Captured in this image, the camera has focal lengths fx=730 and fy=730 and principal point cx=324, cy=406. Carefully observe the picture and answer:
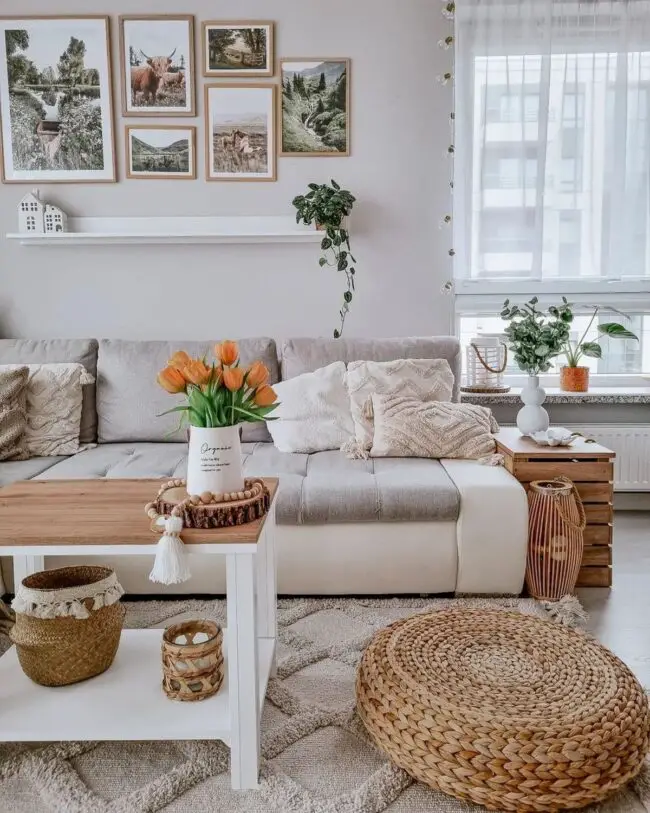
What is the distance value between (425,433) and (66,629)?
160 cm

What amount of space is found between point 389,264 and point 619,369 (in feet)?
4.47

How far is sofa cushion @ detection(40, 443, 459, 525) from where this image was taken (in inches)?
97.0

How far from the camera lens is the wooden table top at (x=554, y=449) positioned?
269 cm

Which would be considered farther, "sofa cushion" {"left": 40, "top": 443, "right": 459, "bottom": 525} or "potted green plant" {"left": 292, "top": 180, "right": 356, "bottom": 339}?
"potted green plant" {"left": 292, "top": 180, "right": 356, "bottom": 339}

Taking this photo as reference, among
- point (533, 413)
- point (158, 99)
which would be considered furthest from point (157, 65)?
point (533, 413)

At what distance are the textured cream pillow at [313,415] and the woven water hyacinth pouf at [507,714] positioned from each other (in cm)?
118

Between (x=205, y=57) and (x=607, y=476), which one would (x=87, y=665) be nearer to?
(x=607, y=476)

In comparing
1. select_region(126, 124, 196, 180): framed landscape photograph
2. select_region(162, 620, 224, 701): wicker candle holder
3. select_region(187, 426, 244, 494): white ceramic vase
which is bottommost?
select_region(162, 620, 224, 701): wicker candle holder

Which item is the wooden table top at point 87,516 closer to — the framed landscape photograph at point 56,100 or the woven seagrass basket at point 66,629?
the woven seagrass basket at point 66,629

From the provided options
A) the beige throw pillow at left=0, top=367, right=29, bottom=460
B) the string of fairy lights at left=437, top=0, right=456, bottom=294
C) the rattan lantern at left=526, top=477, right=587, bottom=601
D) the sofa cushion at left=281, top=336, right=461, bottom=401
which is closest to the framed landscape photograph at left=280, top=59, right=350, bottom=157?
the string of fairy lights at left=437, top=0, right=456, bottom=294

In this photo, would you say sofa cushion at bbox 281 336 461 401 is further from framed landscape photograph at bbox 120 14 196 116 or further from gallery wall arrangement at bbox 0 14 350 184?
framed landscape photograph at bbox 120 14 196 116

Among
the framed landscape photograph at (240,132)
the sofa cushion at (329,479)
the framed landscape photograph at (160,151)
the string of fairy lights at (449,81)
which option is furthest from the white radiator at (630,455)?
the framed landscape photograph at (160,151)

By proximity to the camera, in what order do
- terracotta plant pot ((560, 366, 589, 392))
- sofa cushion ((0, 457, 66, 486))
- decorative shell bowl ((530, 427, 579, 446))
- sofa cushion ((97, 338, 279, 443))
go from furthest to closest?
1. terracotta plant pot ((560, 366, 589, 392))
2. sofa cushion ((97, 338, 279, 443))
3. decorative shell bowl ((530, 427, 579, 446))
4. sofa cushion ((0, 457, 66, 486))

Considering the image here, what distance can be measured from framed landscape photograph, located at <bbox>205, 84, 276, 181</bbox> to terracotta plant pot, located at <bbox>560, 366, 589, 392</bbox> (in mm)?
1753
